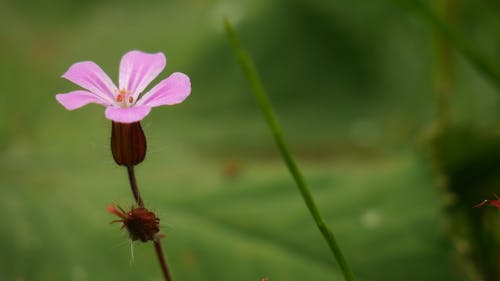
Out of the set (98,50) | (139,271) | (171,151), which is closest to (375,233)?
(139,271)

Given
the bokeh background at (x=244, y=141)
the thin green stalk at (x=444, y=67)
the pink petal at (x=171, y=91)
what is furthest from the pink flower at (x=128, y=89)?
the thin green stalk at (x=444, y=67)

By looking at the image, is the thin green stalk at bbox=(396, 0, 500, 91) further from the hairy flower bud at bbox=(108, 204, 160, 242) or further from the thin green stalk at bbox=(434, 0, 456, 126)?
the hairy flower bud at bbox=(108, 204, 160, 242)

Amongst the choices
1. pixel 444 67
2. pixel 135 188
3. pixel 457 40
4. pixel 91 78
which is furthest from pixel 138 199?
pixel 444 67

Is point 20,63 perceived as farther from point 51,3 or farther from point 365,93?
point 365,93

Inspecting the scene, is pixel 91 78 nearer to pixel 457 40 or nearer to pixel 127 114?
pixel 127 114

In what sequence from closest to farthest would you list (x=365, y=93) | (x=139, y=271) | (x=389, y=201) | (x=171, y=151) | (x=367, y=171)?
(x=139, y=271) < (x=389, y=201) < (x=367, y=171) < (x=171, y=151) < (x=365, y=93)

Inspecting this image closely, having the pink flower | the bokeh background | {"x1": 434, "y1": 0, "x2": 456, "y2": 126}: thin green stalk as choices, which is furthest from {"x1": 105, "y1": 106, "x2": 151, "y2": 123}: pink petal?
{"x1": 434, "y1": 0, "x2": 456, "y2": 126}: thin green stalk

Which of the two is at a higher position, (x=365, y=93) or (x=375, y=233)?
(x=365, y=93)

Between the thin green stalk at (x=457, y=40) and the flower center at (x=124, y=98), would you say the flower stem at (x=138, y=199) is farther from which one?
the thin green stalk at (x=457, y=40)
